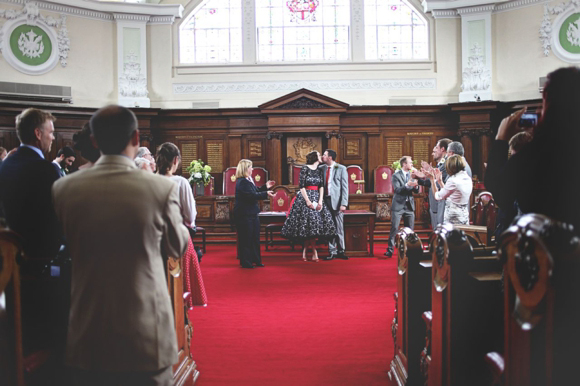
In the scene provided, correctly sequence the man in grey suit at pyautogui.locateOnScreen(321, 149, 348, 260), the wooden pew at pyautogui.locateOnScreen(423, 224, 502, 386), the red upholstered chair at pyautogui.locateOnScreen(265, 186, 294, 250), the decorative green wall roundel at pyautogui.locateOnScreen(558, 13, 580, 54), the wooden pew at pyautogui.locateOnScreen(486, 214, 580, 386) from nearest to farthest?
the wooden pew at pyautogui.locateOnScreen(486, 214, 580, 386)
the wooden pew at pyautogui.locateOnScreen(423, 224, 502, 386)
the man in grey suit at pyautogui.locateOnScreen(321, 149, 348, 260)
the red upholstered chair at pyautogui.locateOnScreen(265, 186, 294, 250)
the decorative green wall roundel at pyautogui.locateOnScreen(558, 13, 580, 54)

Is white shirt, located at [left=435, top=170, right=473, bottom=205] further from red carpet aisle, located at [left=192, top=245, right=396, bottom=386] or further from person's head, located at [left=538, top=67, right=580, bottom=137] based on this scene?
person's head, located at [left=538, top=67, right=580, bottom=137]

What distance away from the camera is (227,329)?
4.12 m

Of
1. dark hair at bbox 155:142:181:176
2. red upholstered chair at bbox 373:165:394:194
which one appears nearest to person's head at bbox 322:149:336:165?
dark hair at bbox 155:142:181:176

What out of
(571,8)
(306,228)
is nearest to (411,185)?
(306,228)

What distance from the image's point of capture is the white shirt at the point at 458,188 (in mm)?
5070

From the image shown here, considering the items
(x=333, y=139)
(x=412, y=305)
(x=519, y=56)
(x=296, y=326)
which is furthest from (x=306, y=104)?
(x=412, y=305)

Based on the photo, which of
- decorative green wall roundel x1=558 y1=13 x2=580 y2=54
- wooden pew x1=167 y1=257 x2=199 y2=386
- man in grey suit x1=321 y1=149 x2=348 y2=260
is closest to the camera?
wooden pew x1=167 y1=257 x2=199 y2=386

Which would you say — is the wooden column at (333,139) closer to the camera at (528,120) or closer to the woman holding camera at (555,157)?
the camera at (528,120)

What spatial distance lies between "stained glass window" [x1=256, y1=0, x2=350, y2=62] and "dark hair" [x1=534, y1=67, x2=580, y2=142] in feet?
38.3

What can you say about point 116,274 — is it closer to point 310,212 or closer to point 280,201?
point 310,212

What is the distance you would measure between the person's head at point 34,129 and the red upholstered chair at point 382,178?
9892 millimetres

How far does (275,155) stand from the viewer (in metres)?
12.1

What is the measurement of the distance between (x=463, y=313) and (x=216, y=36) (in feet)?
39.6

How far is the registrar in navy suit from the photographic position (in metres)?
6.75
